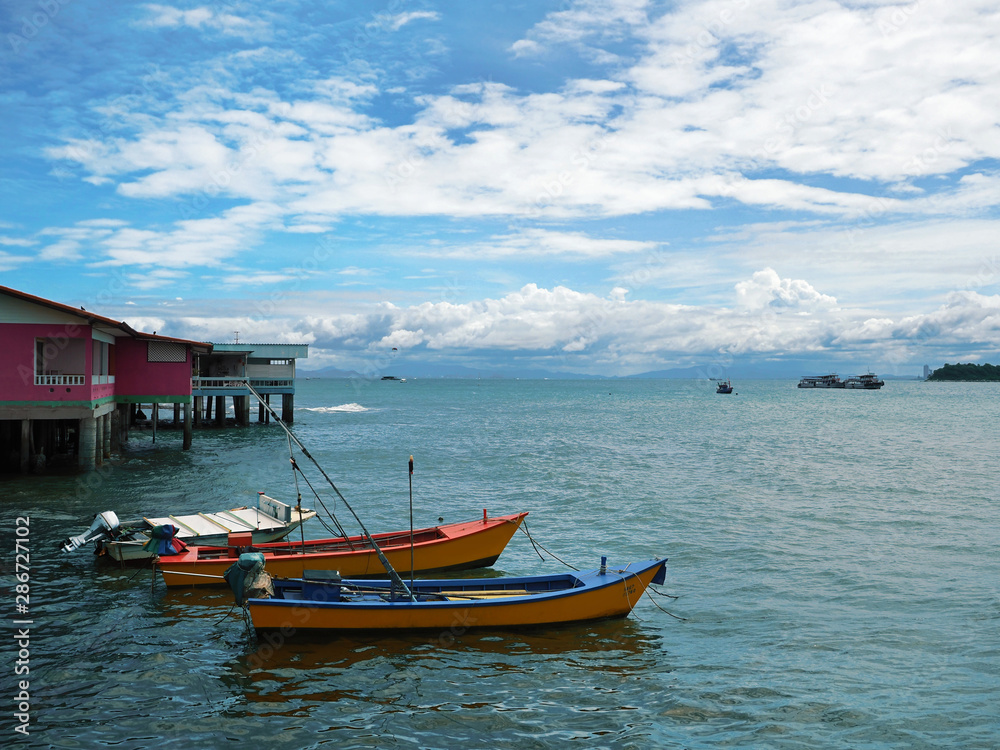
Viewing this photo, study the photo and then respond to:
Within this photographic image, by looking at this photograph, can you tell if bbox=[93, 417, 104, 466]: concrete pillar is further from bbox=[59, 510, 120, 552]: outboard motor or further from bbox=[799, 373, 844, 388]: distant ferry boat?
bbox=[799, 373, 844, 388]: distant ferry boat

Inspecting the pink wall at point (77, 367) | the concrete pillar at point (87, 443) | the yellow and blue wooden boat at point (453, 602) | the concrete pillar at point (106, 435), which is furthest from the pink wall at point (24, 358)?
the yellow and blue wooden boat at point (453, 602)

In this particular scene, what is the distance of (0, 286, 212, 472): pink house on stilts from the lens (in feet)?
83.7

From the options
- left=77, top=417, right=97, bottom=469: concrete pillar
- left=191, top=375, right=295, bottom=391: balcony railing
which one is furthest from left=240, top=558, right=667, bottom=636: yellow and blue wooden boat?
left=191, top=375, right=295, bottom=391: balcony railing

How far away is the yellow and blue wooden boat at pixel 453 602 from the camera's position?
1305 centimetres

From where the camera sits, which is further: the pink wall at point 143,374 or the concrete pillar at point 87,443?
the pink wall at point 143,374

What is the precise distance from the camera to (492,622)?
13.6 meters

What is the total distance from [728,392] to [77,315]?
517ft

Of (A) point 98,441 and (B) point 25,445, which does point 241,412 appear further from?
(B) point 25,445

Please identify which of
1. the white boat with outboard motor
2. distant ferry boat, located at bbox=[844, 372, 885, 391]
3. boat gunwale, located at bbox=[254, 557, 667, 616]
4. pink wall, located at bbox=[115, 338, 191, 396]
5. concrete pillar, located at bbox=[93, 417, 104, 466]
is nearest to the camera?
boat gunwale, located at bbox=[254, 557, 667, 616]

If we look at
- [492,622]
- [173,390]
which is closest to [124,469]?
[173,390]

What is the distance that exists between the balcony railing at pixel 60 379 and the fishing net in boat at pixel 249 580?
1802 cm

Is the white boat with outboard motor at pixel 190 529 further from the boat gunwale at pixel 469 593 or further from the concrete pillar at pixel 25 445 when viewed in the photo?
the concrete pillar at pixel 25 445

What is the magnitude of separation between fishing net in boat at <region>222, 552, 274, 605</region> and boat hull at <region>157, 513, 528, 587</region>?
1775mm

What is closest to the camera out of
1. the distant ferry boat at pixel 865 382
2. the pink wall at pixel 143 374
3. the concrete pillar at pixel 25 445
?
the concrete pillar at pixel 25 445
